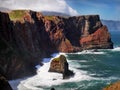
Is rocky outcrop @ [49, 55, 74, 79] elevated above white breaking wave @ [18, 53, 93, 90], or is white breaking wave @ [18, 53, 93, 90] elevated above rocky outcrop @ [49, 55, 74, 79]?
rocky outcrop @ [49, 55, 74, 79]

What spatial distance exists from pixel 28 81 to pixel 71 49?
94663 mm

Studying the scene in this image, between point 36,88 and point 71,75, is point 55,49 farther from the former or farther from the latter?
point 36,88

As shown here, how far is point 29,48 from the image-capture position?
14988 centimetres

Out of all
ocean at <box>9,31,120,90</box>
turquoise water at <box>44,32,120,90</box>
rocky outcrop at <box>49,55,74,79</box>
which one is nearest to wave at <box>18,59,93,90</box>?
ocean at <box>9,31,120,90</box>

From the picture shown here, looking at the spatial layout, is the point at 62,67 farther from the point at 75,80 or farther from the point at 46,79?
the point at 75,80

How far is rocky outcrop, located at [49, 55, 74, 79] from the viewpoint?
111 m

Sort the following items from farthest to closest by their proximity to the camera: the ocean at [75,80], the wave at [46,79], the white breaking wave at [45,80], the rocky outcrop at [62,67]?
the rocky outcrop at [62,67] → the wave at [46,79] → the white breaking wave at [45,80] → the ocean at [75,80]

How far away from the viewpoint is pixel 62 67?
11369 cm

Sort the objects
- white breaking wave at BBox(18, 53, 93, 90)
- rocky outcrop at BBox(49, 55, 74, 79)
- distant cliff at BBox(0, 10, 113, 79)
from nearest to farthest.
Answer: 1. white breaking wave at BBox(18, 53, 93, 90)
2. distant cliff at BBox(0, 10, 113, 79)
3. rocky outcrop at BBox(49, 55, 74, 79)

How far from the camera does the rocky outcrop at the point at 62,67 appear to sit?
111 m

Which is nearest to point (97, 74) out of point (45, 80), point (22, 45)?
point (45, 80)

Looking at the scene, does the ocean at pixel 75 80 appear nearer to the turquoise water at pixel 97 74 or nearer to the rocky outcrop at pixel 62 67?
the turquoise water at pixel 97 74

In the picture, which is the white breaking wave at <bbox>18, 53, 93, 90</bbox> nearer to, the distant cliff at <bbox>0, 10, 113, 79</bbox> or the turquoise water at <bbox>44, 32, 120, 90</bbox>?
the turquoise water at <bbox>44, 32, 120, 90</bbox>

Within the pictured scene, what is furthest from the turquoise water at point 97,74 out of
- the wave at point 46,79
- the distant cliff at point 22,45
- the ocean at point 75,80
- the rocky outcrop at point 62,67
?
the distant cliff at point 22,45
